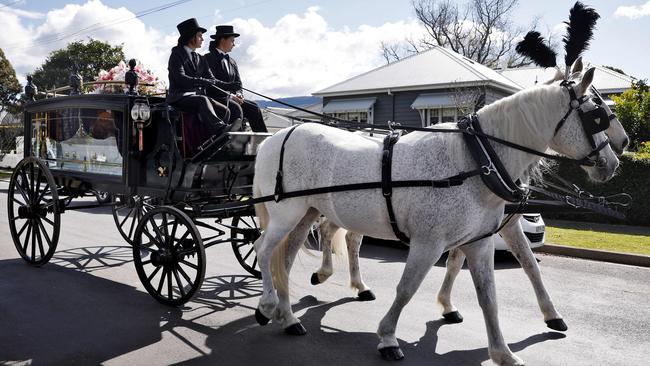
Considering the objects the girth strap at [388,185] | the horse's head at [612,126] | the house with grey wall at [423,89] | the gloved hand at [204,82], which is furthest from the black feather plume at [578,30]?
the house with grey wall at [423,89]

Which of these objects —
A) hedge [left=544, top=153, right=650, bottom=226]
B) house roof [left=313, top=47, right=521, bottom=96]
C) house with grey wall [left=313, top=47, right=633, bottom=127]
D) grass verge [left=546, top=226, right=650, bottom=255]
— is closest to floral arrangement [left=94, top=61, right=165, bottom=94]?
grass verge [left=546, top=226, right=650, bottom=255]

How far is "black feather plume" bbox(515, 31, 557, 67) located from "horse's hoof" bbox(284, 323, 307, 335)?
3.09m

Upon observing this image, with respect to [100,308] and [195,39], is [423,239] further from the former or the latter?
[195,39]

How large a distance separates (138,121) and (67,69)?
54.3 m

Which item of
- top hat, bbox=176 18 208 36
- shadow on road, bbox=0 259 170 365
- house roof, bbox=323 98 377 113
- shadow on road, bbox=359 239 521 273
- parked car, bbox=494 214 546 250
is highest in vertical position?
house roof, bbox=323 98 377 113

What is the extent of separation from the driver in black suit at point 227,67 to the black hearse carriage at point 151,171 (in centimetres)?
58

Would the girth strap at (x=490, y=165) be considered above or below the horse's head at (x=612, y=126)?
below

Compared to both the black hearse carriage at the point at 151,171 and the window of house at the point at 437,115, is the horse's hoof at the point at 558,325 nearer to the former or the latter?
the black hearse carriage at the point at 151,171

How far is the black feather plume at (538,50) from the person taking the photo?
4.59 metres

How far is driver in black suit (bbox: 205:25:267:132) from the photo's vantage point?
6.71m

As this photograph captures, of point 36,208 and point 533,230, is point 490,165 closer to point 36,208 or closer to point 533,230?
point 533,230

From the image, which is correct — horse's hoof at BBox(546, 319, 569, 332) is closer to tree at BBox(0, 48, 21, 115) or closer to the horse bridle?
the horse bridle

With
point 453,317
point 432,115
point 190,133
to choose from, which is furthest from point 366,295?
point 432,115

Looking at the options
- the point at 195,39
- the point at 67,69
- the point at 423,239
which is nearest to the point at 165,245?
the point at 195,39
